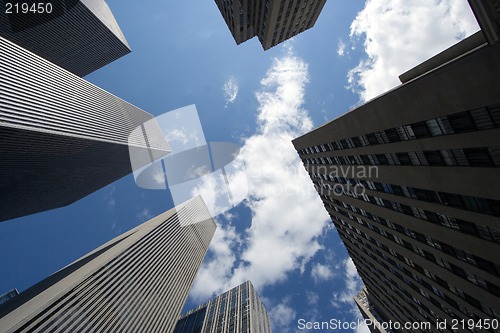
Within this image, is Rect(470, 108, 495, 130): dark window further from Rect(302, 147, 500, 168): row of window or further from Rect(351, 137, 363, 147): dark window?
Rect(351, 137, 363, 147): dark window

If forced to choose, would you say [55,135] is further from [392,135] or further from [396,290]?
[396,290]

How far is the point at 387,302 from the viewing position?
2111 inches

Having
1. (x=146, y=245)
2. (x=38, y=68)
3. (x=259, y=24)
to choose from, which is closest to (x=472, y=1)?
(x=259, y=24)

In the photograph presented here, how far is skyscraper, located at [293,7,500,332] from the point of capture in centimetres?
1716

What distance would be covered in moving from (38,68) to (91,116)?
2175 cm

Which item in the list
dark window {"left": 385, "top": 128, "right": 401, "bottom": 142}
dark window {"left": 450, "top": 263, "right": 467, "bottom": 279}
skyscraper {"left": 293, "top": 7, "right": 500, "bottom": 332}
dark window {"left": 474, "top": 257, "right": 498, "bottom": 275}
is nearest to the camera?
skyscraper {"left": 293, "top": 7, "right": 500, "bottom": 332}

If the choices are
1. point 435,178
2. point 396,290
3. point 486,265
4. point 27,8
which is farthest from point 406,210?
point 27,8

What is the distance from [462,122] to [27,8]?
6932 inches

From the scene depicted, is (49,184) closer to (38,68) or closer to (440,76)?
(38,68)

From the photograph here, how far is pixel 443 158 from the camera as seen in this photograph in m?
20.9

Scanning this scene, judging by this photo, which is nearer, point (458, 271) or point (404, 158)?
point (458, 271)

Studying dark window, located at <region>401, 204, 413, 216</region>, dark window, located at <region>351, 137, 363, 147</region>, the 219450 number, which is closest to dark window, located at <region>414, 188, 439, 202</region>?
dark window, located at <region>401, 204, 413, 216</region>

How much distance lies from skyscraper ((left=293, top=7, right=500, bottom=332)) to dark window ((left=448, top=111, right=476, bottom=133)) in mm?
68

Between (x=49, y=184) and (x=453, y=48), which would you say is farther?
(x=49, y=184)
